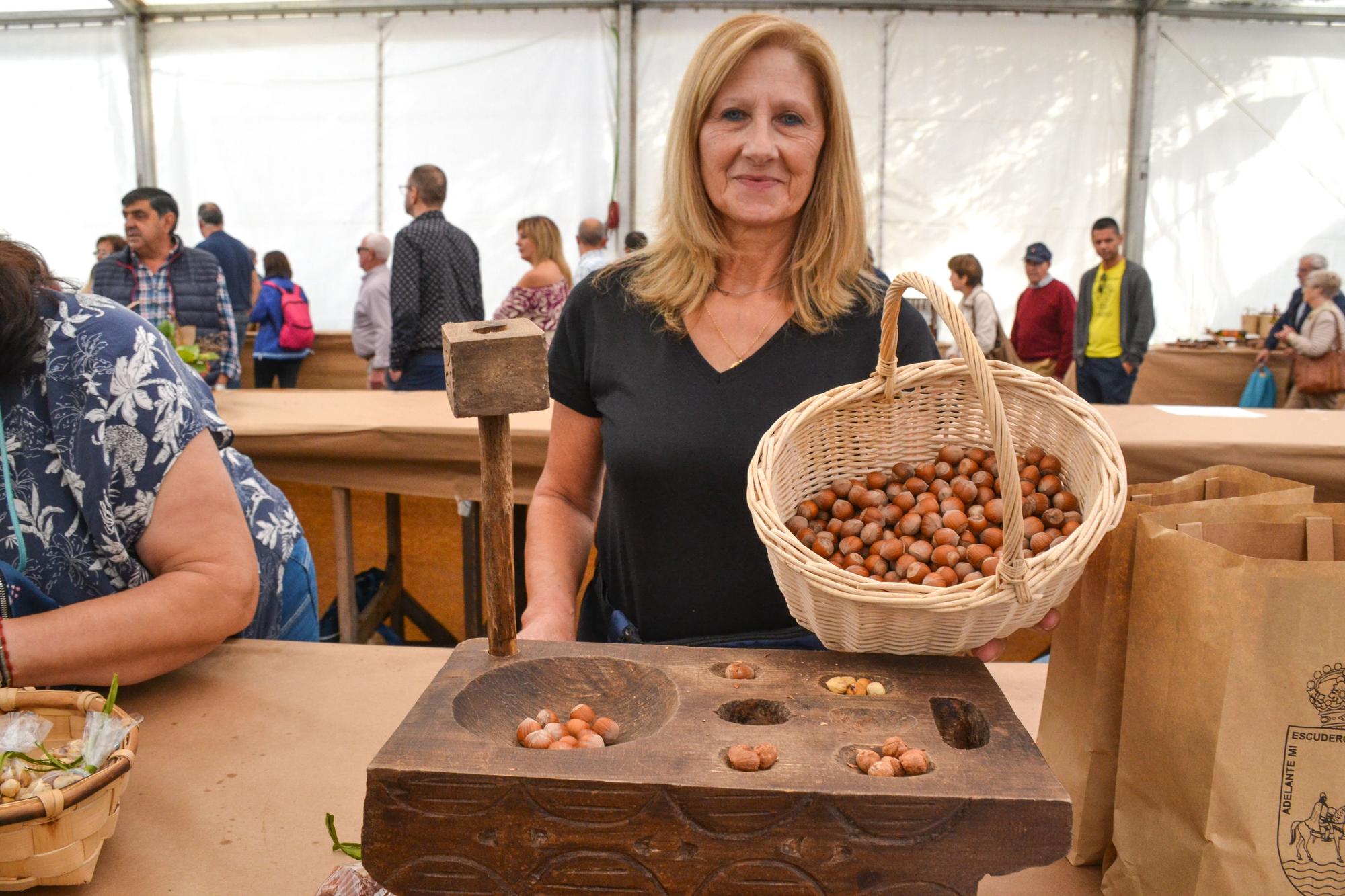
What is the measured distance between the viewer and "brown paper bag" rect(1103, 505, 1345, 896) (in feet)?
2.64

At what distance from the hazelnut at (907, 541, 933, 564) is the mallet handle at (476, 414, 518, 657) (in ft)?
1.32

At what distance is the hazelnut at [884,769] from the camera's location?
2.57ft

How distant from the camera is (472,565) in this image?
2.98 metres

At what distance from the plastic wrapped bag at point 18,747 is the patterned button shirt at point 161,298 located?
348 centimetres

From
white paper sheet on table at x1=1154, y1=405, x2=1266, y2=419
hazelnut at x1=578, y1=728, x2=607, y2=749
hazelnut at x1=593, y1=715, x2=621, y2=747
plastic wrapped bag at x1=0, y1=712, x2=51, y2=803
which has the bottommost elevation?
plastic wrapped bag at x1=0, y1=712, x2=51, y2=803

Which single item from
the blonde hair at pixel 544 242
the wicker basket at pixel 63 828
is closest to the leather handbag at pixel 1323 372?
the blonde hair at pixel 544 242

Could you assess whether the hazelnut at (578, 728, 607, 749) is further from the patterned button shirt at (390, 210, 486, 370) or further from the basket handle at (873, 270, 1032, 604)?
the patterned button shirt at (390, 210, 486, 370)

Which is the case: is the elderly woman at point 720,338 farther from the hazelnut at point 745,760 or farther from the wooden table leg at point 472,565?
the wooden table leg at point 472,565

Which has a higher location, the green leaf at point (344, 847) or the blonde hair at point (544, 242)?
the blonde hair at point (544, 242)

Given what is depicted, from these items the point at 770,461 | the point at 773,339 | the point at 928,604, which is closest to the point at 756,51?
the point at 773,339

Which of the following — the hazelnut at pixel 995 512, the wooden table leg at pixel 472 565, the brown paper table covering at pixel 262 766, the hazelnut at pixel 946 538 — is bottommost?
the wooden table leg at pixel 472 565

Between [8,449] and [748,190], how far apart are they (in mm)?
1001

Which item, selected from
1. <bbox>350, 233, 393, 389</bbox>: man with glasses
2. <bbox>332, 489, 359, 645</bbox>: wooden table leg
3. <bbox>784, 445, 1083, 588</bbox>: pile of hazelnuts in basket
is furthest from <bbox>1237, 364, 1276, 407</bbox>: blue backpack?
<bbox>784, 445, 1083, 588</bbox>: pile of hazelnuts in basket

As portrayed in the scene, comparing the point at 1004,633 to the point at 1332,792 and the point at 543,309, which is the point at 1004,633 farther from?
the point at 543,309
